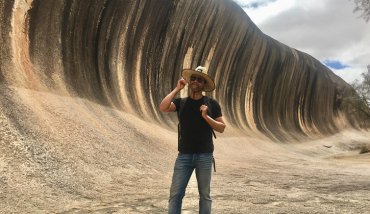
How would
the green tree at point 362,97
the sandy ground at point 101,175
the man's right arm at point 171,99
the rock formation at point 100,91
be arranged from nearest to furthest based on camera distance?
→ the man's right arm at point 171,99 < the sandy ground at point 101,175 < the rock formation at point 100,91 < the green tree at point 362,97

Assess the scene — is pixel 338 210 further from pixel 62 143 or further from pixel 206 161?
pixel 62 143

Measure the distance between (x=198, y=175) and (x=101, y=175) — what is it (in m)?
5.07

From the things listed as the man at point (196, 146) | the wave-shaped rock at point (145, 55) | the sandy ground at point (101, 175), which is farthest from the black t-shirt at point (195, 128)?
the wave-shaped rock at point (145, 55)

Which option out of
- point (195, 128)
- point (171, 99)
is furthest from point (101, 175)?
point (195, 128)

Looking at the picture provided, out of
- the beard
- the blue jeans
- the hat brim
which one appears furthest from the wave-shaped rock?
the blue jeans

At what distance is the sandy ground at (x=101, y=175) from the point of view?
6438 millimetres

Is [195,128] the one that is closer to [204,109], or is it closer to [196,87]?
[204,109]

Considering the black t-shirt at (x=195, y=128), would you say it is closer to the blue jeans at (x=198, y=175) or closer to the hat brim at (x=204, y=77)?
the blue jeans at (x=198, y=175)

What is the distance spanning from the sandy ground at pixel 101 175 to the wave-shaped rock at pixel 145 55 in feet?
3.68

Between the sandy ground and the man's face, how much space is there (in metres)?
2.36

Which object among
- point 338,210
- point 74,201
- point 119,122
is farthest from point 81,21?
point 338,210

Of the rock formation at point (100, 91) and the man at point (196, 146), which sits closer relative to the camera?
the man at point (196, 146)

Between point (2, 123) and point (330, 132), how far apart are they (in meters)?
44.2

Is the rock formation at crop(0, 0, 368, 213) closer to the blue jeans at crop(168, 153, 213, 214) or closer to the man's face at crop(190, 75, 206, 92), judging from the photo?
the blue jeans at crop(168, 153, 213, 214)
